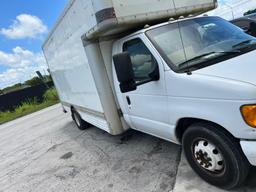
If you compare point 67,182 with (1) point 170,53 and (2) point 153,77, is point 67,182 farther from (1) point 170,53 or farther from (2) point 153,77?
(1) point 170,53

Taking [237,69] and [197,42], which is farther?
[197,42]

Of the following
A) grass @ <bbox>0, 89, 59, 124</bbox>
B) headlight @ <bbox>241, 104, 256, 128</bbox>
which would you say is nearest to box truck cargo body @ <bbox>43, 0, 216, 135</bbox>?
headlight @ <bbox>241, 104, 256, 128</bbox>

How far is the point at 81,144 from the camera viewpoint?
6.55 m

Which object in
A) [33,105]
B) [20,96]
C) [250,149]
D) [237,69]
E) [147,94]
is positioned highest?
[237,69]

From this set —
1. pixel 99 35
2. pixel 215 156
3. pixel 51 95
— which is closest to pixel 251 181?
pixel 215 156

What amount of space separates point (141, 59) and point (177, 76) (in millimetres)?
893

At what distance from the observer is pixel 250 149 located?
101 inches

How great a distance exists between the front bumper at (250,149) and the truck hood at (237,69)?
62 cm

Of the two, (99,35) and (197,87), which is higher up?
(99,35)

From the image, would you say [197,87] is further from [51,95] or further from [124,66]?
[51,95]

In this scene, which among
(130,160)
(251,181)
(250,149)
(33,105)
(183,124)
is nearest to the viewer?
(250,149)

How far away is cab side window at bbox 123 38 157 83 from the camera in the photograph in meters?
3.64

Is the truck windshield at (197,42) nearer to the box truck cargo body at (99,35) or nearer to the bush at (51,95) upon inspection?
the box truck cargo body at (99,35)

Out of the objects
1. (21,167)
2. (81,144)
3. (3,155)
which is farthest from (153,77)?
(3,155)
